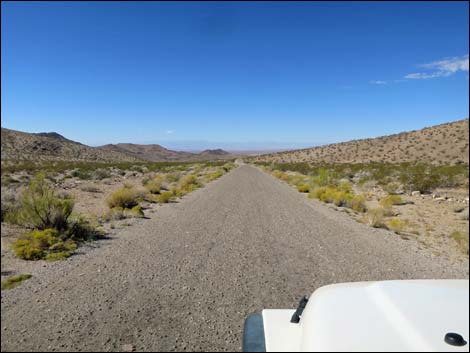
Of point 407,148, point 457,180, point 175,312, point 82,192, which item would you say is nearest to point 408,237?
point 175,312

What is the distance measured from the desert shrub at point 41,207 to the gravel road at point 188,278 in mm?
1494

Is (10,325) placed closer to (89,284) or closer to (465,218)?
(89,284)

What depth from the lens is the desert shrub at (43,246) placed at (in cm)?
703

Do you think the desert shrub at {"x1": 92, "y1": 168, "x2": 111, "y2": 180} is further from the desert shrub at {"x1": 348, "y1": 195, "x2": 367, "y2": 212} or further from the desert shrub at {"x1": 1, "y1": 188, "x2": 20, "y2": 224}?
the desert shrub at {"x1": 348, "y1": 195, "x2": 367, "y2": 212}

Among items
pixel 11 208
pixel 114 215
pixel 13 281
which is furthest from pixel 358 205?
pixel 13 281

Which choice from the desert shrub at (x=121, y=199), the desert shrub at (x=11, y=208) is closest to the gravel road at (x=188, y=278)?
the desert shrub at (x=11, y=208)

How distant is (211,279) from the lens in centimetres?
620

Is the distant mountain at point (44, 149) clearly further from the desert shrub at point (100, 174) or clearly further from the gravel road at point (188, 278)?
the desert shrub at point (100, 174)

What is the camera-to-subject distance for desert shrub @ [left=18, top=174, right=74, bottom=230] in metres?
7.96

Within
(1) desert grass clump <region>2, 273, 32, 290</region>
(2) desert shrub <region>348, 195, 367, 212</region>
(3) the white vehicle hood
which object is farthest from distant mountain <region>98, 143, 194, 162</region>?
(3) the white vehicle hood

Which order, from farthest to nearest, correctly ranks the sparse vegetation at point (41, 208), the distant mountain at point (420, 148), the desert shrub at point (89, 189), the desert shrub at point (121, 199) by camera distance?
the distant mountain at point (420, 148)
the desert shrub at point (89, 189)
the desert shrub at point (121, 199)
the sparse vegetation at point (41, 208)

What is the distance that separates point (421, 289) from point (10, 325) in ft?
15.5

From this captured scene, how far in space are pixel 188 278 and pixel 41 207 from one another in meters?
4.65

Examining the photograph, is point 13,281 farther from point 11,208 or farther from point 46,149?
point 46,149
